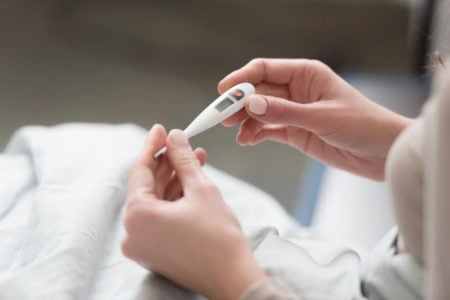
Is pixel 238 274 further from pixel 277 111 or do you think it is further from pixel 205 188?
pixel 277 111

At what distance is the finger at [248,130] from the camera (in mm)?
773

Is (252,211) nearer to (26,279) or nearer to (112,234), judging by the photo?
→ (112,234)

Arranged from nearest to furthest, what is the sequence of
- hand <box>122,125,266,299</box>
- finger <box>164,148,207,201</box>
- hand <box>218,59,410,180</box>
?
1. hand <box>122,125,266,299</box>
2. finger <box>164,148,207,201</box>
3. hand <box>218,59,410,180</box>

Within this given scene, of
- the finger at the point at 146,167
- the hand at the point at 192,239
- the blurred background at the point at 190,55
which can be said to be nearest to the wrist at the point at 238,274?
the hand at the point at 192,239

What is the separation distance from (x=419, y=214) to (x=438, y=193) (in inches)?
2.1

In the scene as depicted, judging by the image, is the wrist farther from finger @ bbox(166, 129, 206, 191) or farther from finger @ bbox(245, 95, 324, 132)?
finger @ bbox(245, 95, 324, 132)

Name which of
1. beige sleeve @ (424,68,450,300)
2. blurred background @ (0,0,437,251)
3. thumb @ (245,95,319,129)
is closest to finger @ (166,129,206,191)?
thumb @ (245,95,319,129)

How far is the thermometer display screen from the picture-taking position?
704mm

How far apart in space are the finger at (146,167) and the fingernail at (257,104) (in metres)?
0.11

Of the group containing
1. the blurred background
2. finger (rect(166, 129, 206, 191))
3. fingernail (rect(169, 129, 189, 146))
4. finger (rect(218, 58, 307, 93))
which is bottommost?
the blurred background

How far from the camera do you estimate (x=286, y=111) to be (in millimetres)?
714

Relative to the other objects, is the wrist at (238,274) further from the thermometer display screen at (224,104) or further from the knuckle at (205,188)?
the thermometer display screen at (224,104)

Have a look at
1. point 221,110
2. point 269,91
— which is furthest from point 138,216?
point 269,91

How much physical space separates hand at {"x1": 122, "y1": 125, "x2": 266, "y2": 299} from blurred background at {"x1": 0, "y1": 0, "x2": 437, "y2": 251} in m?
0.73
